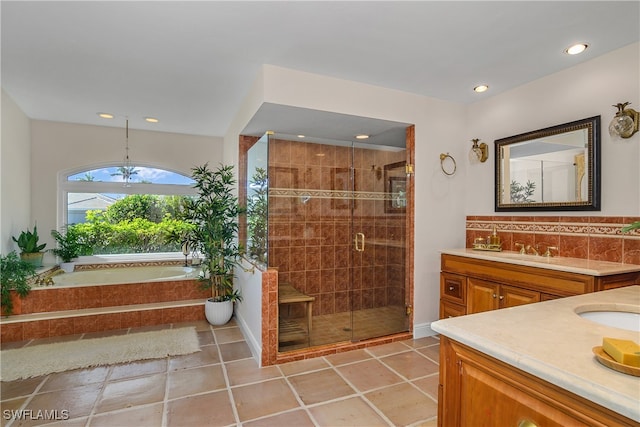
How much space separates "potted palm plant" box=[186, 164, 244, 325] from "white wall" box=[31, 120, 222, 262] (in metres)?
1.48

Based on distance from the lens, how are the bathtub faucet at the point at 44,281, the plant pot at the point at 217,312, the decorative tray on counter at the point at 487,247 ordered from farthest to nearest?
the plant pot at the point at 217,312
the bathtub faucet at the point at 44,281
the decorative tray on counter at the point at 487,247

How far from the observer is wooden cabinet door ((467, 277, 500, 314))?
100 inches

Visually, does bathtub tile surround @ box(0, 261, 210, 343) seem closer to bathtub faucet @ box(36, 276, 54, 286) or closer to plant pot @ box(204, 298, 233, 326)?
bathtub faucet @ box(36, 276, 54, 286)

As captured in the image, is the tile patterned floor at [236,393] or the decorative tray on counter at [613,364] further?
the tile patterned floor at [236,393]

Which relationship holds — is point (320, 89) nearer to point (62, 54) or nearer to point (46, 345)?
point (62, 54)

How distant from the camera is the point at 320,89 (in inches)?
107

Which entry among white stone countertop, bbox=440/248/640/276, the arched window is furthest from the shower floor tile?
the arched window

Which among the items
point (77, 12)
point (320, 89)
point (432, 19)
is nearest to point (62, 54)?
point (77, 12)

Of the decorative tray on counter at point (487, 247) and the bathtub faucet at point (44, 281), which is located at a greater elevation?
the decorative tray on counter at point (487, 247)

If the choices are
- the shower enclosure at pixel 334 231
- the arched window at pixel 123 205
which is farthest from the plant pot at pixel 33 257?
the shower enclosure at pixel 334 231

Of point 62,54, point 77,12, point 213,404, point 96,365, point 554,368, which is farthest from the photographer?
point 96,365

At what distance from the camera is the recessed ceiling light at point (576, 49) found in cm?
225

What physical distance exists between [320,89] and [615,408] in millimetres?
2627

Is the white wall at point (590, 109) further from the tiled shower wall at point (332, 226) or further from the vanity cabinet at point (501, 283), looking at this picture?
the tiled shower wall at point (332, 226)
